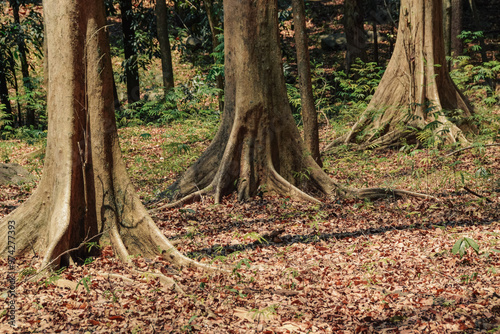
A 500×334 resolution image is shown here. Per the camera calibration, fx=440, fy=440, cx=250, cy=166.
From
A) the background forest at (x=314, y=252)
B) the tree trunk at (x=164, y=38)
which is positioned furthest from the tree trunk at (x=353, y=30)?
the background forest at (x=314, y=252)

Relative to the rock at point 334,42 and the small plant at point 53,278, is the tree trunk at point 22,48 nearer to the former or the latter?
the small plant at point 53,278

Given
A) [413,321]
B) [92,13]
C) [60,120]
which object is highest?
[92,13]

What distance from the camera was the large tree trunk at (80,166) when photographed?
4641 millimetres

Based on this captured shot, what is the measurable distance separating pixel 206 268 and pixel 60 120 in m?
2.21

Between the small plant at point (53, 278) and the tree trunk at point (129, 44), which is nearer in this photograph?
the small plant at point (53, 278)

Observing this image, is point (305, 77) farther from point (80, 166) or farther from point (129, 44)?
point (129, 44)

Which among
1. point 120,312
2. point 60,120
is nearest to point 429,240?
point 120,312

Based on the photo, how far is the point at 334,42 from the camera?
23625 mm

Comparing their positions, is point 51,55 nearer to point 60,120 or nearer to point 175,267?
point 60,120

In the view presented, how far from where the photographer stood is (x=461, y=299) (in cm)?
389

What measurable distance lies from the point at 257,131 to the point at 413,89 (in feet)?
16.2

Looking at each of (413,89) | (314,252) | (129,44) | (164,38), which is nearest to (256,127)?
(314,252)

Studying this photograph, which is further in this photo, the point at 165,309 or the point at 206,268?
the point at 206,268

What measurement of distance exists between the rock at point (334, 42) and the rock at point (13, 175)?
18390 millimetres
